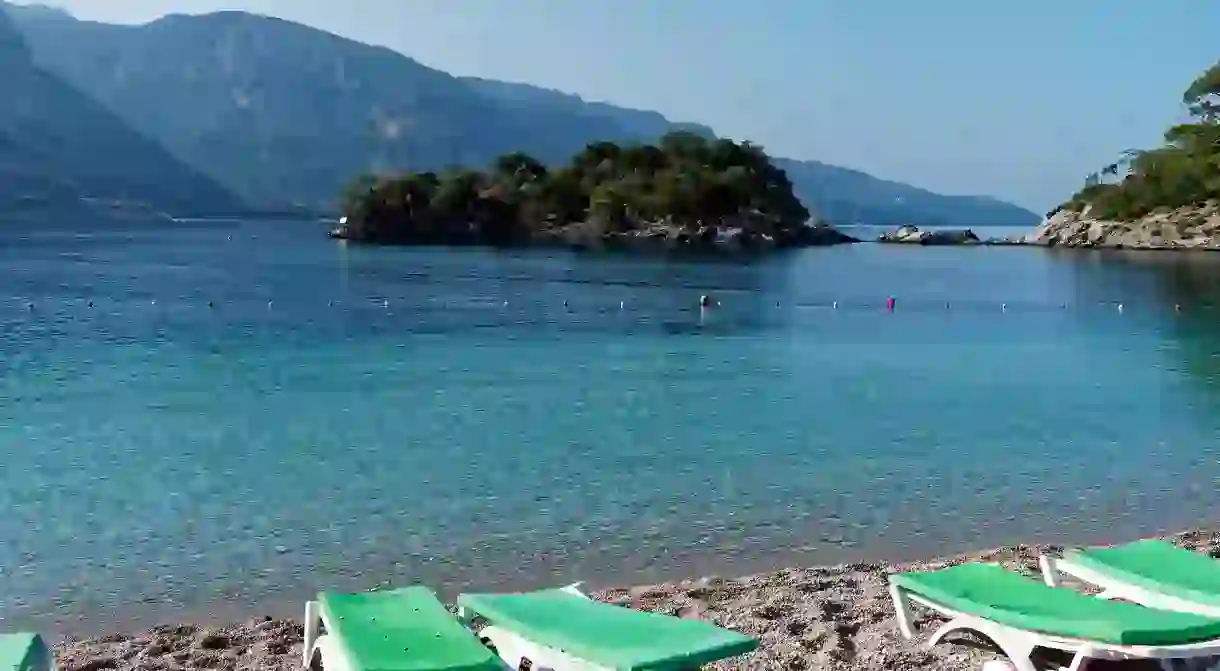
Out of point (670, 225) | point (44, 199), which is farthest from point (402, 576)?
point (44, 199)

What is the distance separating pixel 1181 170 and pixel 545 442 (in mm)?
94886

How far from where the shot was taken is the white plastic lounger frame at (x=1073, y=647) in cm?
628

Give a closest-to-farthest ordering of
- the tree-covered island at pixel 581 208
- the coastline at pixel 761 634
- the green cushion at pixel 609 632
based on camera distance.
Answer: the green cushion at pixel 609 632 < the coastline at pixel 761 634 < the tree-covered island at pixel 581 208

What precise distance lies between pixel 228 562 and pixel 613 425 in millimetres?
9454

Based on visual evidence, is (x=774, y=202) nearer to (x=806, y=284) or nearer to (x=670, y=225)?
(x=670, y=225)

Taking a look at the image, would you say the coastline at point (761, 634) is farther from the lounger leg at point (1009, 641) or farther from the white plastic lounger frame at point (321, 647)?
the white plastic lounger frame at point (321, 647)

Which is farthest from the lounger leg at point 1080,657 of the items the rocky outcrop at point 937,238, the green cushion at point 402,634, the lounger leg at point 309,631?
the rocky outcrop at point 937,238

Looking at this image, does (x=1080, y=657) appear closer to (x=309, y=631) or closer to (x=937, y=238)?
(x=309, y=631)

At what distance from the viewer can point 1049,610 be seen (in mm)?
6988

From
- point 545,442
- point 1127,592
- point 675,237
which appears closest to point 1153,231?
point 675,237

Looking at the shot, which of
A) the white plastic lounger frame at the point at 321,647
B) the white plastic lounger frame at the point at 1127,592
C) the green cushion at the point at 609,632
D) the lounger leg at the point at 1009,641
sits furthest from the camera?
the white plastic lounger frame at the point at 1127,592

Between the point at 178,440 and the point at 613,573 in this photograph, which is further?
the point at 178,440

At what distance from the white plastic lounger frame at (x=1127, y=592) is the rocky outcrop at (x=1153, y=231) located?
315ft

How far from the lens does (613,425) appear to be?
20891 mm
